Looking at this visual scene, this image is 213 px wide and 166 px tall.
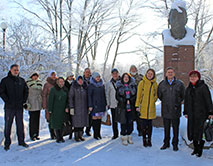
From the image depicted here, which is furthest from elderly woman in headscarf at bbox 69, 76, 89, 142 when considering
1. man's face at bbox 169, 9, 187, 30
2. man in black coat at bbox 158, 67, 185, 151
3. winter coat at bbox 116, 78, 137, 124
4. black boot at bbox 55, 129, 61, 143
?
man's face at bbox 169, 9, 187, 30

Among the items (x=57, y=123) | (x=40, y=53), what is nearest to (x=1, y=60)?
(x=40, y=53)

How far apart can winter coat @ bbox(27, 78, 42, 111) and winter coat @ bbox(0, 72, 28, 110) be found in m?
0.57

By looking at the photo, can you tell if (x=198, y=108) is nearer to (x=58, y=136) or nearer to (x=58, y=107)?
(x=58, y=107)

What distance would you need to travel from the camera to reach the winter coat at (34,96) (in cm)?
546

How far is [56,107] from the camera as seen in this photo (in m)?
5.24

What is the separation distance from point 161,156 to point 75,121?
7.03 ft

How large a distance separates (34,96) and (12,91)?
0.84m

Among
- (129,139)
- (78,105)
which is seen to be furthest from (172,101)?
(78,105)

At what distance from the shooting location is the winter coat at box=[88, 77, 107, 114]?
5336 mm

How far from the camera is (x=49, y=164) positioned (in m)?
3.88

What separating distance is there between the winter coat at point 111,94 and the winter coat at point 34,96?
1734 millimetres

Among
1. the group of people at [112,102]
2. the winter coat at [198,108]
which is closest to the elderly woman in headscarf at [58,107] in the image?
the group of people at [112,102]

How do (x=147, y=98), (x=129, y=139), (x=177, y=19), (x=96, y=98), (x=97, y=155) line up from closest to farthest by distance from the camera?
(x=97, y=155) → (x=147, y=98) → (x=129, y=139) → (x=96, y=98) → (x=177, y=19)

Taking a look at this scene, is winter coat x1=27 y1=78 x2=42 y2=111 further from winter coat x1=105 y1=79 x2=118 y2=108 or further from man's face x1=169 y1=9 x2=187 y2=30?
man's face x1=169 y1=9 x2=187 y2=30
